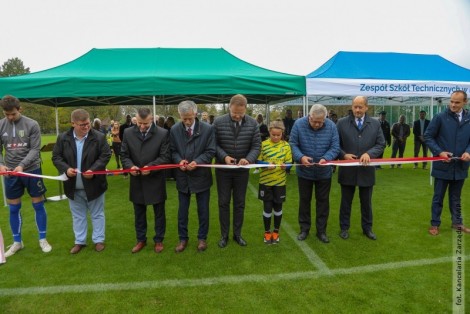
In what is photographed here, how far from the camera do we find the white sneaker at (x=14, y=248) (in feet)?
13.6

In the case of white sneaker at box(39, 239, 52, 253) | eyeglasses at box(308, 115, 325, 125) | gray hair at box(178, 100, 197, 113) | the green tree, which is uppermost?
the green tree

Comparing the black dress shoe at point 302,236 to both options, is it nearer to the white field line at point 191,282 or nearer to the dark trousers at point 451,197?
the white field line at point 191,282

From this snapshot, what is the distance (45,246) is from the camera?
4.26 metres

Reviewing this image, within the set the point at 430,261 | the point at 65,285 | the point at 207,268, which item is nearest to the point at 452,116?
the point at 430,261

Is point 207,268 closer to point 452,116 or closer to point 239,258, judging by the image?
point 239,258

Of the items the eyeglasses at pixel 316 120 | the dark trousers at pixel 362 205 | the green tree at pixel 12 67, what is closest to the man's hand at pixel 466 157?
the dark trousers at pixel 362 205

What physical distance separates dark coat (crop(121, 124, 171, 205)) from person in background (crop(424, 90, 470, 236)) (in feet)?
11.6

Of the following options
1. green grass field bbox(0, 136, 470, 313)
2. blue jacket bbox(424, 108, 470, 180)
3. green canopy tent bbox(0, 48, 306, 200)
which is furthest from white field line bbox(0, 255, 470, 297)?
green canopy tent bbox(0, 48, 306, 200)

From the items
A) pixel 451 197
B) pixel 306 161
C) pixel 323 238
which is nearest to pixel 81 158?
pixel 306 161

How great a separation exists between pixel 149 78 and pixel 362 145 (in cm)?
414

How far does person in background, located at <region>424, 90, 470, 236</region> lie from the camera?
4.28 m

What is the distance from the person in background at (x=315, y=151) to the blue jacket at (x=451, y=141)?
144cm

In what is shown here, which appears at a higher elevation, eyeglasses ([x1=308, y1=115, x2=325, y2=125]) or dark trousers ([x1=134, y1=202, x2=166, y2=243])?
eyeglasses ([x1=308, y1=115, x2=325, y2=125])

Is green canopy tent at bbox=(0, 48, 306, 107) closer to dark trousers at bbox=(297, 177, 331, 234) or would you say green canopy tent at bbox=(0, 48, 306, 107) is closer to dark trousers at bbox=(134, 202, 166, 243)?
dark trousers at bbox=(297, 177, 331, 234)
